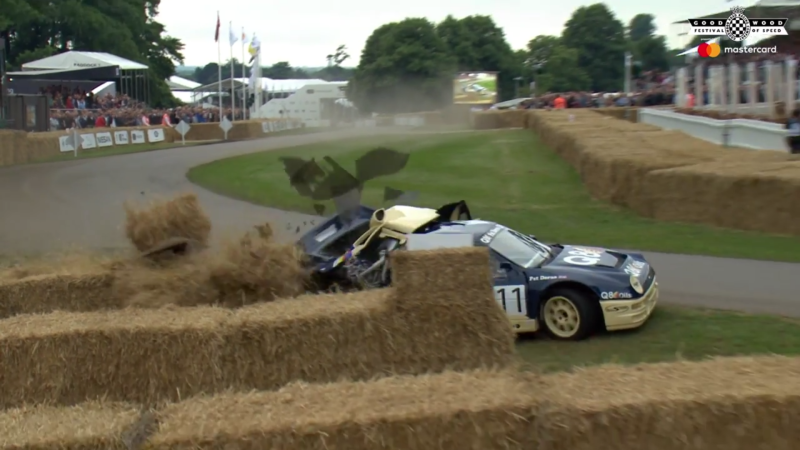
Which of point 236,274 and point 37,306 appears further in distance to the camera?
point 37,306

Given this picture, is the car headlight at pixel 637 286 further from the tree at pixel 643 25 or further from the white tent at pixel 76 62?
the tree at pixel 643 25

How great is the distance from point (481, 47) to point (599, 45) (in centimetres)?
1228

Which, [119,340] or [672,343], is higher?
[119,340]

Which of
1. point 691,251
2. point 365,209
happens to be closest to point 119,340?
point 365,209

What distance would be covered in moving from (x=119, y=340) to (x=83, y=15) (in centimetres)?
7991

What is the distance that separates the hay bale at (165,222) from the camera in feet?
28.0

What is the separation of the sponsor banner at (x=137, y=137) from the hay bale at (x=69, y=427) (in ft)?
132

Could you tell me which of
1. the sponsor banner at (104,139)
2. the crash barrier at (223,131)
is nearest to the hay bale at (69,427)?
the sponsor banner at (104,139)

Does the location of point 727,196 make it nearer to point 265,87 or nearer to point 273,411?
point 273,411

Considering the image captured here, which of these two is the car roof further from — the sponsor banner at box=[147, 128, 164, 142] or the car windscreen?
the sponsor banner at box=[147, 128, 164, 142]

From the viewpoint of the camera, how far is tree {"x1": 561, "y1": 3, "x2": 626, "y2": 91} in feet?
284

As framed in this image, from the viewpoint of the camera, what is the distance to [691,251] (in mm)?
13531

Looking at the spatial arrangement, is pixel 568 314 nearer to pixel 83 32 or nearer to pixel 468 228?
pixel 468 228

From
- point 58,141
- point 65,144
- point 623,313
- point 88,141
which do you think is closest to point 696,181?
point 623,313
